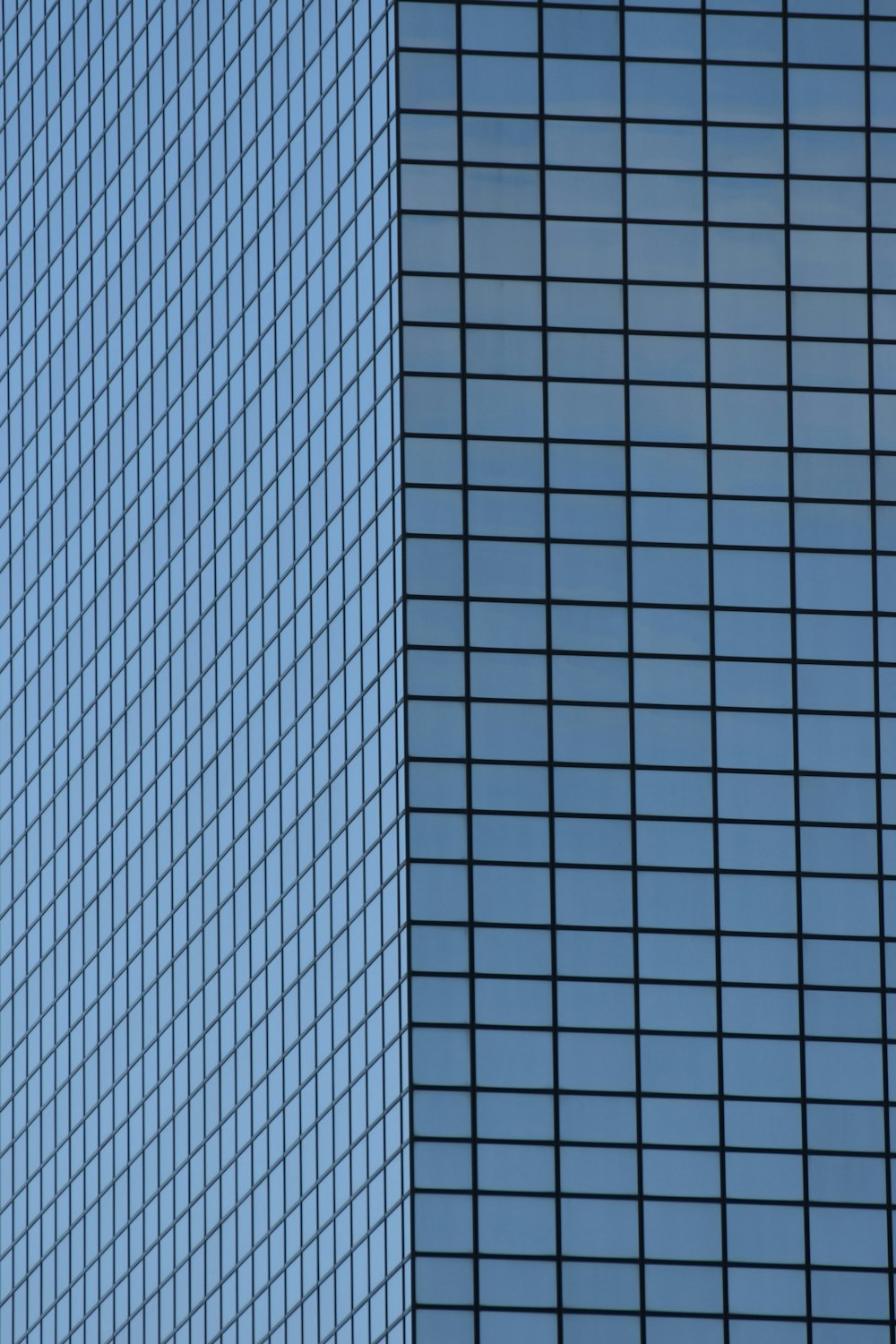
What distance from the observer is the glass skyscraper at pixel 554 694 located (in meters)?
97.8

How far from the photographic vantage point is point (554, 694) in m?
100

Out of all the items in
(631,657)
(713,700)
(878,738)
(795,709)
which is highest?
(631,657)

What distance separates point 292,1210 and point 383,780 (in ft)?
48.5

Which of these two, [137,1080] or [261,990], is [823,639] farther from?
[137,1080]

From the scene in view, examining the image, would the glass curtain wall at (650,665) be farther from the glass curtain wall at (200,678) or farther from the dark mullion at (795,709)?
the glass curtain wall at (200,678)

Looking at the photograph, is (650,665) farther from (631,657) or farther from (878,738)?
(878,738)

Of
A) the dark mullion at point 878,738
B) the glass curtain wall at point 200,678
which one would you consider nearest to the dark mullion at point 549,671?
the glass curtain wall at point 200,678

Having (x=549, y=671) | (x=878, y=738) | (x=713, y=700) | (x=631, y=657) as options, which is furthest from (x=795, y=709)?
(x=549, y=671)

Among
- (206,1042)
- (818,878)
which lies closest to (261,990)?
(206,1042)

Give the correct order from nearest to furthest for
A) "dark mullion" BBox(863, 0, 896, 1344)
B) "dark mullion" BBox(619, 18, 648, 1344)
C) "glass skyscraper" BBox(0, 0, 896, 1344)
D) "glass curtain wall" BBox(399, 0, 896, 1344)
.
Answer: "dark mullion" BBox(619, 18, 648, 1344)
"glass curtain wall" BBox(399, 0, 896, 1344)
"glass skyscraper" BBox(0, 0, 896, 1344)
"dark mullion" BBox(863, 0, 896, 1344)

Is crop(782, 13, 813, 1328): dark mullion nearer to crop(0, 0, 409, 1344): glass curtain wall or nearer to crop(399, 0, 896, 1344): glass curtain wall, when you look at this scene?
crop(399, 0, 896, 1344): glass curtain wall

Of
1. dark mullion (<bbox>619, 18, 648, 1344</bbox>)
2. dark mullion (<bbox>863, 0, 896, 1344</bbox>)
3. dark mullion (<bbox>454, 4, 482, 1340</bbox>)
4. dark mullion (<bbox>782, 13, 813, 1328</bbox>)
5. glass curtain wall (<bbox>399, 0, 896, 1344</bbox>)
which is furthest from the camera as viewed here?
dark mullion (<bbox>863, 0, 896, 1344</bbox>)

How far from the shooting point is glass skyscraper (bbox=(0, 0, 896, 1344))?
321 feet

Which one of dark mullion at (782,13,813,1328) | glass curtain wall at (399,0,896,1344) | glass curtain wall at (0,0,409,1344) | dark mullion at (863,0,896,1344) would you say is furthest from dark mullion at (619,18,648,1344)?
dark mullion at (863,0,896,1344)
